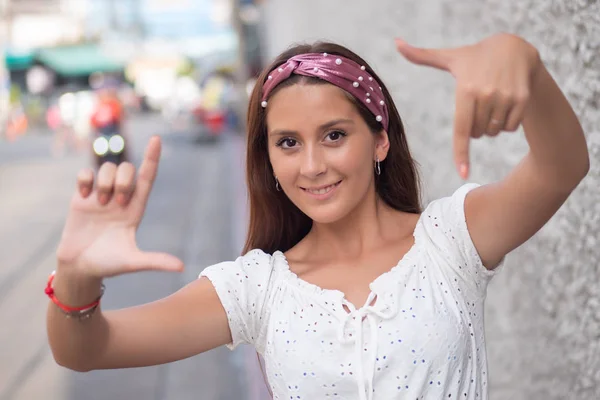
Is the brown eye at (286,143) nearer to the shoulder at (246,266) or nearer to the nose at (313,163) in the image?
the nose at (313,163)

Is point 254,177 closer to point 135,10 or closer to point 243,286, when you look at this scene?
point 243,286

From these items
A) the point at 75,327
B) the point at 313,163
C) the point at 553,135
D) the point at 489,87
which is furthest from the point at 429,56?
the point at 75,327

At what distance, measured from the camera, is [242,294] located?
189 cm

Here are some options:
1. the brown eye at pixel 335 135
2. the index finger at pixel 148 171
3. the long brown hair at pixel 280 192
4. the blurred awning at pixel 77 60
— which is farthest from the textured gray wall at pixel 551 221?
the blurred awning at pixel 77 60

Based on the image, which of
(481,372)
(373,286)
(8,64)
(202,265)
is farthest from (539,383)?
(8,64)

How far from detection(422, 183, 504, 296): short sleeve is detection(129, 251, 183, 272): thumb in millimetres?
583

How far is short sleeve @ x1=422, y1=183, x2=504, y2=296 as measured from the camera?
183 centimetres

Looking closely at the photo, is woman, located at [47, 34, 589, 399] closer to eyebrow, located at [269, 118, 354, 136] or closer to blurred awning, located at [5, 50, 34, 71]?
eyebrow, located at [269, 118, 354, 136]

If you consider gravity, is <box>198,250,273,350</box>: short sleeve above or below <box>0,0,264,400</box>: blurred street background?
above

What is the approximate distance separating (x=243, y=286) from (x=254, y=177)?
310 mm

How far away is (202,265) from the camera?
8.08 meters

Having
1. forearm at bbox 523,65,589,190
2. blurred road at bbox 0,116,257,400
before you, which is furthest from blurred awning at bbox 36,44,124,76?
forearm at bbox 523,65,589,190

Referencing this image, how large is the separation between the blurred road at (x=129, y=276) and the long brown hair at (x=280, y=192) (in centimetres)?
298

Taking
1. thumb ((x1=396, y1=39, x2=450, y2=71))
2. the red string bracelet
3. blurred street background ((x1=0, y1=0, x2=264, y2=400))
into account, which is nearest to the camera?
thumb ((x1=396, y1=39, x2=450, y2=71))
